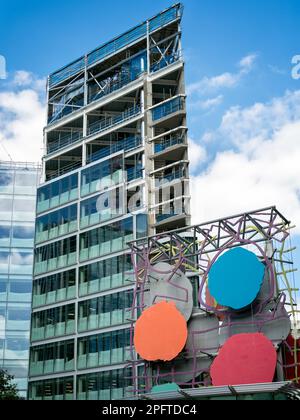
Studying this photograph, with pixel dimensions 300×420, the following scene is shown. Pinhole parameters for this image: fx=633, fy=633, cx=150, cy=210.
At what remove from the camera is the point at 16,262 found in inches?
2269

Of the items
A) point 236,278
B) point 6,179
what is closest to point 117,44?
point 6,179

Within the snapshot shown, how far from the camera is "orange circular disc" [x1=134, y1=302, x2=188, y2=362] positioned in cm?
3691

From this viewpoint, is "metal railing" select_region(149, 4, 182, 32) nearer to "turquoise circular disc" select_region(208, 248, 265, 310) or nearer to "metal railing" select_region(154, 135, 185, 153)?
"metal railing" select_region(154, 135, 185, 153)

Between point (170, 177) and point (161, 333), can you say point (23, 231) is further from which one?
point (161, 333)

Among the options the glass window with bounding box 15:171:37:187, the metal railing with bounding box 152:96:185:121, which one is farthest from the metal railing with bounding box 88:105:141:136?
the glass window with bounding box 15:171:37:187

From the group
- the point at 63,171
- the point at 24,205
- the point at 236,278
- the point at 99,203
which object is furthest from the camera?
the point at 63,171

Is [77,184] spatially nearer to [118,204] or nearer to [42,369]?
[118,204]

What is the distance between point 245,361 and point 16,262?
2931 centimetres

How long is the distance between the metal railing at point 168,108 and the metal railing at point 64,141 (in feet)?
30.2

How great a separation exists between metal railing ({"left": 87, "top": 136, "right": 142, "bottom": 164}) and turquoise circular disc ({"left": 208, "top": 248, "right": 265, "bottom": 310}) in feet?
77.3

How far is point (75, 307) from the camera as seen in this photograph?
53.9 metres

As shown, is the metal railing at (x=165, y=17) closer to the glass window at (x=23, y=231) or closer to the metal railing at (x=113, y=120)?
the metal railing at (x=113, y=120)
